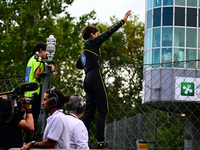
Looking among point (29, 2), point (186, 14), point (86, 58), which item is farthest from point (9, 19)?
point (86, 58)

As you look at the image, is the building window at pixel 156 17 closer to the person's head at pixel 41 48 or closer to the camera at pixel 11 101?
the person's head at pixel 41 48

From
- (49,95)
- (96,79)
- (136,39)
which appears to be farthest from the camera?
(136,39)

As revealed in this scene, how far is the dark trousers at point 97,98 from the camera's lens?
4328mm

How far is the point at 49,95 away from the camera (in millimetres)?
3627

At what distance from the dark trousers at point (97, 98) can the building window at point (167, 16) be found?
1937 centimetres

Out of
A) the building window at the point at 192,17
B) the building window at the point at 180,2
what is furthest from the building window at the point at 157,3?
the building window at the point at 192,17

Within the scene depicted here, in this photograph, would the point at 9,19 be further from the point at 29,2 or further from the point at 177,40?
the point at 177,40

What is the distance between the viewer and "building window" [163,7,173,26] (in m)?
23.2

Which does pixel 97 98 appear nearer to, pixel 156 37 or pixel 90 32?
pixel 90 32

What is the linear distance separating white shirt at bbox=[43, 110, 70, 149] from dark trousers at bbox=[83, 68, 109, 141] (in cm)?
93

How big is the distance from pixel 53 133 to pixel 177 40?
2068cm

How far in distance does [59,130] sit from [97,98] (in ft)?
3.63

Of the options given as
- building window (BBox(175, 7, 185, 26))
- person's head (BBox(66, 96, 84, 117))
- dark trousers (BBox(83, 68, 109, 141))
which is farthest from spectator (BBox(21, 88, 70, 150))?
building window (BBox(175, 7, 185, 26))

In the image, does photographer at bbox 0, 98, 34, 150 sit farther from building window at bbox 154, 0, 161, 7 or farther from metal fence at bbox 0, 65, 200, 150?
building window at bbox 154, 0, 161, 7
